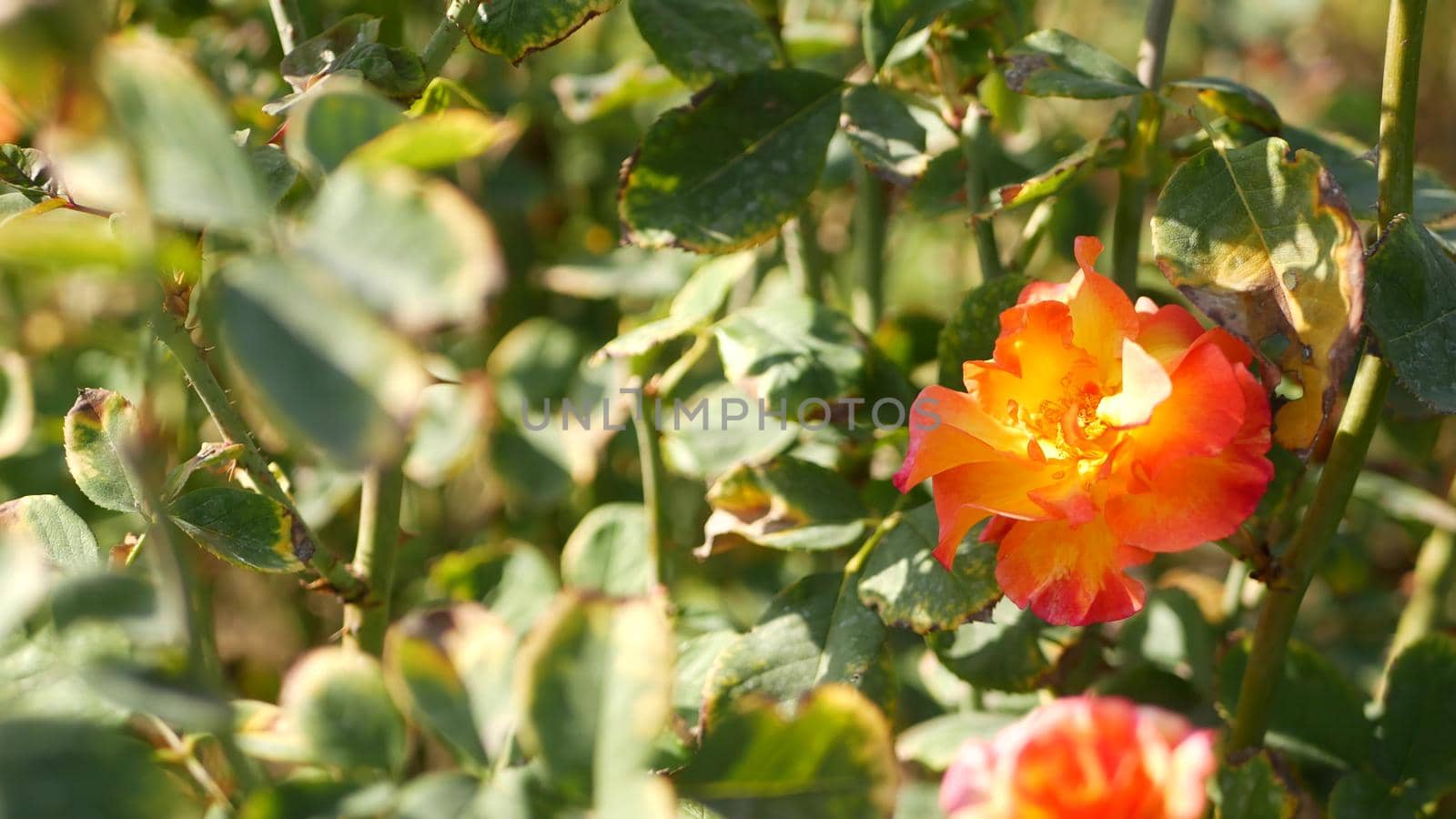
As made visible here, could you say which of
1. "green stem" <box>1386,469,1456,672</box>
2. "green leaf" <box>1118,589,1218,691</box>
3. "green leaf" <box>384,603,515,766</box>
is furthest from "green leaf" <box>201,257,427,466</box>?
"green stem" <box>1386,469,1456,672</box>

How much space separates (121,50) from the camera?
Answer: 1.05 ft

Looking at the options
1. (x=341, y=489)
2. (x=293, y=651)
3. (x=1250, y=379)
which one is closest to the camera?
(x=1250, y=379)

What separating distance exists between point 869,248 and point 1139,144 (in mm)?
307

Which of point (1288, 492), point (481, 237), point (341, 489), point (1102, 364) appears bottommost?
point (341, 489)

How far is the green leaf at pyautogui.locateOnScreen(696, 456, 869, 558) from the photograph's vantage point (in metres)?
0.72

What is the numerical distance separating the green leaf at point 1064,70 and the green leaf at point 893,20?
0.05 meters

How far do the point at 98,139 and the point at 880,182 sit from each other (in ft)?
2.27

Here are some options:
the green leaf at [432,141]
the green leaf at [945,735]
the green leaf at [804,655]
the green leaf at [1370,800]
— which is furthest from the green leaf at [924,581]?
the green leaf at [432,141]

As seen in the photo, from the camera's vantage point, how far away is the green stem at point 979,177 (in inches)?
28.3

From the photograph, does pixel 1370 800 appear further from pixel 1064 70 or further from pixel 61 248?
pixel 61 248

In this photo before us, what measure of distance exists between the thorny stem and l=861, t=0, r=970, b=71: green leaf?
216mm

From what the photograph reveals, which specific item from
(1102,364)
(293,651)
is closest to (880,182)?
(1102,364)

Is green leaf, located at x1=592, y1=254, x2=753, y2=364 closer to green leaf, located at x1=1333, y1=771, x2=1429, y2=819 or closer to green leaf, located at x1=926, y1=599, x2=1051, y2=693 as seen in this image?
green leaf, located at x1=926, y1=599, x2=1051, y2=693

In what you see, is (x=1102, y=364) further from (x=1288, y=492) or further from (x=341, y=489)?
(x=341, y=489)
